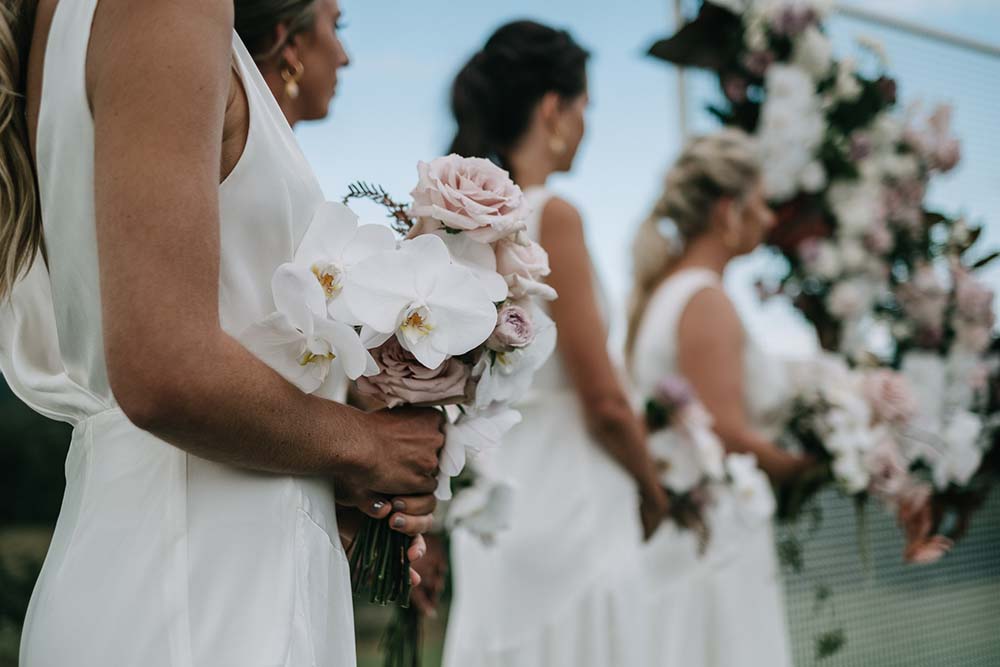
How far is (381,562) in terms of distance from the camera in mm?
1455

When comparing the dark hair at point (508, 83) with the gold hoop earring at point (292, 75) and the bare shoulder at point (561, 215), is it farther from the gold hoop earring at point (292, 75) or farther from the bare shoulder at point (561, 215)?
the gold hoop earring at point (292, 75)

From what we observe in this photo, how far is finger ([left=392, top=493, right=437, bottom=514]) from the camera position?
4.60 ft

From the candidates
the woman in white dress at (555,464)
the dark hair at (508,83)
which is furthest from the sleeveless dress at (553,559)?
the dark hair at (508,83)

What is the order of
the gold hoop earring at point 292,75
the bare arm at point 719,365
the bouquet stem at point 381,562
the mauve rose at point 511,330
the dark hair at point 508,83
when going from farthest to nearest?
the bare arm at point 719,365 → the dark hair at point 508,83 → the gold hoop earring at point 292,75 → the bouquet stem at point 381,562 → the mauve rose at point 511,330

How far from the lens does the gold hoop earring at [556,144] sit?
3.00m

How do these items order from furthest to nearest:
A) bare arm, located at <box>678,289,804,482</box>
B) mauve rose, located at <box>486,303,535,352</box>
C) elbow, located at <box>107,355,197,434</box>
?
bare arm, located at <box>678,289,804,482</box> → mauve rose, located at <box>486,303,535,352</box> → elbow, located at <box>107,355,197,434</box>

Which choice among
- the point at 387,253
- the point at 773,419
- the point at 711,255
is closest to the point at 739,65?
the point at 711,255

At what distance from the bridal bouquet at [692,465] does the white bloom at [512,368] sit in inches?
66.6

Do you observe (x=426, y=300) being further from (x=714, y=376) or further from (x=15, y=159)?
(x=714, y=376)

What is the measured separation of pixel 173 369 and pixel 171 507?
0.66 feet

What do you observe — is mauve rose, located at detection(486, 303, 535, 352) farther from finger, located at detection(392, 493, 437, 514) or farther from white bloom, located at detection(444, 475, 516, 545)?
white bloom, located at detection(444, 475, 516, 545)

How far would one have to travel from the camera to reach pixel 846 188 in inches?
164

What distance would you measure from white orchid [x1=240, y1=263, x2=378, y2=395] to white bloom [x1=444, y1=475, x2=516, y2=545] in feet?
4.22

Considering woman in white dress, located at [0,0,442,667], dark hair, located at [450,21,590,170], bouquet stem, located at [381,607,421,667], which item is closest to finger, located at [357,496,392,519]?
woman in white dress, located at [0,0,442,667]
